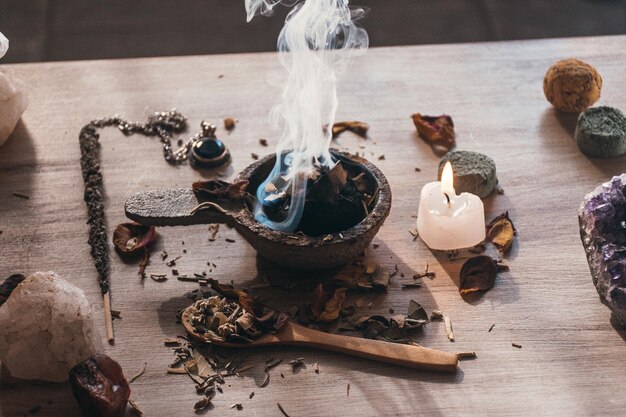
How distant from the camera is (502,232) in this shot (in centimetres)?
162

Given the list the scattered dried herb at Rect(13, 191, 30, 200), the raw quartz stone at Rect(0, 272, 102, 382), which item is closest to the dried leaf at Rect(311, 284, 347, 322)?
the raw quartz stone at Rect(0, 272, 102, 382)

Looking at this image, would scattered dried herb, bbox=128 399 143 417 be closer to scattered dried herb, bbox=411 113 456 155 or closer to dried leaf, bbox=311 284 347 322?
dried leaf, bbox=311 284 347 322

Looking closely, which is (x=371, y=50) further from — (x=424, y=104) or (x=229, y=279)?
(x=229, y=279)

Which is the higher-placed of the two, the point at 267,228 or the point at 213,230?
the point at 267,228

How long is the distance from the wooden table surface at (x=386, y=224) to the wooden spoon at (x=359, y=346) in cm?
2

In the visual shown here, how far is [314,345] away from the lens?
1.41m

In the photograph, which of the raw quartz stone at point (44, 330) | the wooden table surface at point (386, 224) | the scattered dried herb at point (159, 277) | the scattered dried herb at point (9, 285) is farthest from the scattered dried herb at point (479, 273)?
the scattered dried herb at point (9, 285)

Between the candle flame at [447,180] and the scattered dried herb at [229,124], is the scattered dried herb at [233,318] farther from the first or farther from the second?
the scattered dried herb at [229,124]

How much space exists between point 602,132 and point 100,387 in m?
1.10

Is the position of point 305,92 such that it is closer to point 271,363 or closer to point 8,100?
point 271,363

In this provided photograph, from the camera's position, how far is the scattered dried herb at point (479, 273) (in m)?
1.51

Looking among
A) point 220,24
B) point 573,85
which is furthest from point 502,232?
point 220,24

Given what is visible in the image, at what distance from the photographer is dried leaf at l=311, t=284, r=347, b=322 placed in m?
1.46

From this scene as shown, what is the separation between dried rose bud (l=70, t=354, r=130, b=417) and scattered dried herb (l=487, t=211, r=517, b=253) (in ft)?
2.30
